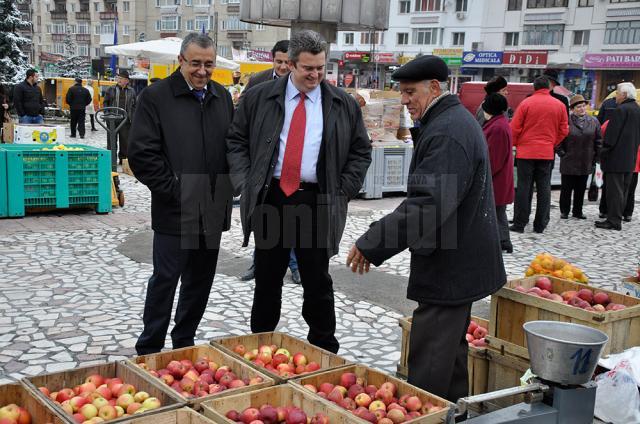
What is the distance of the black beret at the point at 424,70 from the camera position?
3.45m

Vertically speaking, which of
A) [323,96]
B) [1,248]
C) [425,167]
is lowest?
[1,248]

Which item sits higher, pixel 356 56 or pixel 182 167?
pixel 356 56

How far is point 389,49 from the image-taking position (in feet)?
218

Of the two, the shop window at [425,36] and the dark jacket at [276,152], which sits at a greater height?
the shop window at [425,36]

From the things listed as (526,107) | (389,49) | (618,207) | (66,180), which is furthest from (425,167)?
(389,49)

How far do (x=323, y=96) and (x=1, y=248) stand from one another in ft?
17.0

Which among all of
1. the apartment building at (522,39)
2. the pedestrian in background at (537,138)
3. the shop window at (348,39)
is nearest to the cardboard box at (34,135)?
the pedestrian in background at (537,138)

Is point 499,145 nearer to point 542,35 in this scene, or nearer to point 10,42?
point 10,42

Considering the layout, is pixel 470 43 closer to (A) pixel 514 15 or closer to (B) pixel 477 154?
(A) pixel 514 15

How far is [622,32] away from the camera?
4941 cm

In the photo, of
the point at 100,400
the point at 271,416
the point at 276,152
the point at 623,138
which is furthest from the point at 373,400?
the point at 623,138

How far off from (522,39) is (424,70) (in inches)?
2208

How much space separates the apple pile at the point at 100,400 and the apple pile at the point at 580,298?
2543mm

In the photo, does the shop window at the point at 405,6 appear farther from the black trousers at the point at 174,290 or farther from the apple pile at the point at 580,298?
the black trousers at the point at 174,290
